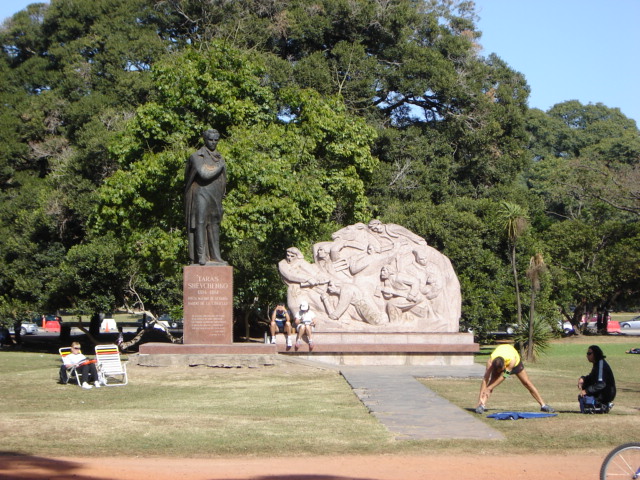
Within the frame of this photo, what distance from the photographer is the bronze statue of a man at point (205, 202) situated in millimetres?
19109

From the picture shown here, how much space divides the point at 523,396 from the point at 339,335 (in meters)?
7.85

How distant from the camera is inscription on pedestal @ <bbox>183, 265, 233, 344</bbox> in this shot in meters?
18.9

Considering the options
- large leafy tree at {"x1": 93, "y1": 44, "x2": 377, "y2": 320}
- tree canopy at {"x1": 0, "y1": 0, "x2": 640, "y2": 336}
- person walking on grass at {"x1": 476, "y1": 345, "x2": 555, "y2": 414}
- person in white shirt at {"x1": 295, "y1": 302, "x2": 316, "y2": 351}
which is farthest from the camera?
tree canopy at {"x1": 0, "y1": 0, "x2": 640, "y2": 336}

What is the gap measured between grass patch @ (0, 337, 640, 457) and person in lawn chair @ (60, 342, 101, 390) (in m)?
0.31

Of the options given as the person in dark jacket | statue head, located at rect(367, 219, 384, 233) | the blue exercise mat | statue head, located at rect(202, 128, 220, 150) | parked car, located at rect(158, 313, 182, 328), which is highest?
statue head, located at rect(202, 128, 220, 150)

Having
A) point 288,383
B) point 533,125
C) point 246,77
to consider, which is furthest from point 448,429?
point 533,125

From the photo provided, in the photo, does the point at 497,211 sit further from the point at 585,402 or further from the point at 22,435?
the point at 22,435

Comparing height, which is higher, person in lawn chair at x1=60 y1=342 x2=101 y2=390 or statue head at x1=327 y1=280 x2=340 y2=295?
statue head at x1=327 y1=280 x2=340 y2=295

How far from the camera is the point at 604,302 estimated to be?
158 feet

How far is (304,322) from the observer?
22.3 metres

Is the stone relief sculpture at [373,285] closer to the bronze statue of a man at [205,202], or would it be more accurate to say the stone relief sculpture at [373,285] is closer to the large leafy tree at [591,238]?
the bronze statue of a man at [205,202]

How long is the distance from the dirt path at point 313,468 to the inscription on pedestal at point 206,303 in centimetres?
924

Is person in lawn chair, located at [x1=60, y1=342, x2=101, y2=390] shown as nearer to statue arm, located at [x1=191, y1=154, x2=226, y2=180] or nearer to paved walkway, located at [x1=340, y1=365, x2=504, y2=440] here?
statue arm, located at [x1=191, y1=154, x2=226, y2=180]

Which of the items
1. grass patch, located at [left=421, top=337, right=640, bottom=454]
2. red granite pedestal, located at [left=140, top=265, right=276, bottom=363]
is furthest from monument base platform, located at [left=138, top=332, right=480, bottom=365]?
red granite pedestal, located at [left=140, top=265, right=276, bottom=363]
